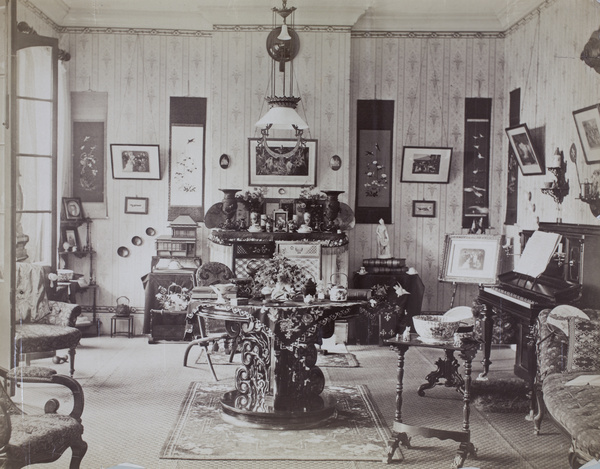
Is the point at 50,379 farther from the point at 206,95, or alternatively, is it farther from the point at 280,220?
the point at 206,95

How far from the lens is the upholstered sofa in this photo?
4328 millimetres

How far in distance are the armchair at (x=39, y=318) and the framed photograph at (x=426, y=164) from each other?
16.8 feet

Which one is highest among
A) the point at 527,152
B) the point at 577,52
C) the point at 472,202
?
the point at 577,52

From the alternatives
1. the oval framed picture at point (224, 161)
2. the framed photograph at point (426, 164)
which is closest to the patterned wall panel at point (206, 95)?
the oval framed picture at point (224, 161)

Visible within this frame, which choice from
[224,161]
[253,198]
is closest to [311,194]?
[253,198]

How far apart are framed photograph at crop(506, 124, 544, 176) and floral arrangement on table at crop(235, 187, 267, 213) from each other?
3378 mm

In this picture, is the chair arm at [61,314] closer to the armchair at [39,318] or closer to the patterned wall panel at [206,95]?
the armchair at [39,318]

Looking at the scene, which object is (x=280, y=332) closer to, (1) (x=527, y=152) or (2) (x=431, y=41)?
(1) (x=527, y=152)

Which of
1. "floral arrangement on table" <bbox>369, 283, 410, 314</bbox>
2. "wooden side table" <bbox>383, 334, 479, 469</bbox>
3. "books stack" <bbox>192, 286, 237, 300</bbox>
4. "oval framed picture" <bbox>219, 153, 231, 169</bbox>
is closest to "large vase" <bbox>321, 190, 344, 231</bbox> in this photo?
"floral arrangement on table" <bbox>369, 283, 410, 314</bbox>

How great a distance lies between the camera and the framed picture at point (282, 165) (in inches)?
367

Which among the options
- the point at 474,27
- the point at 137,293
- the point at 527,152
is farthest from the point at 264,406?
the point at 474,27

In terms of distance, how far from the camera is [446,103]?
966 cm

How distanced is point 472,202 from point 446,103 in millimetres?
1477

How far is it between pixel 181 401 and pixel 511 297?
3.35 metres
